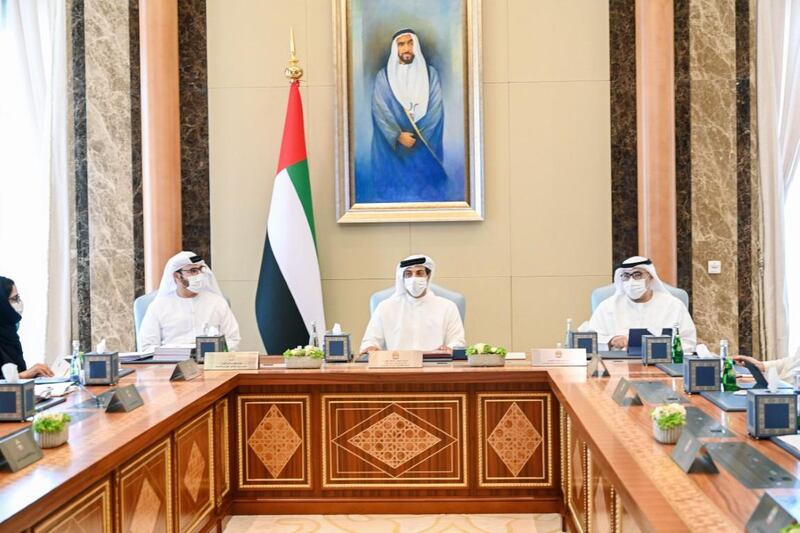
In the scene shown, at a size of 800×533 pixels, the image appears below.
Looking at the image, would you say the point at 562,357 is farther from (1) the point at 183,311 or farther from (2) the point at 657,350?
(1) the point at 183,311

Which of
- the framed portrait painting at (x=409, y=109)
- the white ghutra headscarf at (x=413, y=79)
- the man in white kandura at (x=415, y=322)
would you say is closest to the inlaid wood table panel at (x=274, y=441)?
the man in white kandura at (x=415, y=322)

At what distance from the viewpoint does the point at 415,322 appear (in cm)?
542

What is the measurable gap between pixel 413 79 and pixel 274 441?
3256 millimetres

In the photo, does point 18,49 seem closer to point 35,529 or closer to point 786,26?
point 35,529

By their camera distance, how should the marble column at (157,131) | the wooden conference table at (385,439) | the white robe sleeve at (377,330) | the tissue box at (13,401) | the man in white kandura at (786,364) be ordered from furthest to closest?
the marble column at (157,131) < the white robe sleeve at (377,330) < the wooden conference table at (385,439) < the man in white kandura at (786,364) < the tissue box at (13,401)

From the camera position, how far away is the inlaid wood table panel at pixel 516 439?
4215 mm

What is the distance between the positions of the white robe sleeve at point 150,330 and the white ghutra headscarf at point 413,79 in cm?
243

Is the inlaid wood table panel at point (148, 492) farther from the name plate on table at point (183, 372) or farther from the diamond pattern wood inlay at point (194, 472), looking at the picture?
the name plate on table at point (183, 372)

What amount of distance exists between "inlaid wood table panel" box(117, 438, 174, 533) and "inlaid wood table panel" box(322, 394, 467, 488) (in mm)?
1151

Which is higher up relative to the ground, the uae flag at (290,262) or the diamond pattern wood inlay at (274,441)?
the uae flag at (290,262)

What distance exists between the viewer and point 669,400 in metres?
3.17

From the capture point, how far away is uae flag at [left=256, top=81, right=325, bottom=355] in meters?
6.14

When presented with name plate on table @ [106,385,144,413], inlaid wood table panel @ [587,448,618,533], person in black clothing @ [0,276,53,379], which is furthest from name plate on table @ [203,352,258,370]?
inlaid wood table panel @ [587,448,618,533]

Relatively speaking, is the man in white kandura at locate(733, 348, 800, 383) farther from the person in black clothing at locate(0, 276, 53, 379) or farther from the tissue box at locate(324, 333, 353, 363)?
the person in black clothing at locate(0, 276, 53, 379)
